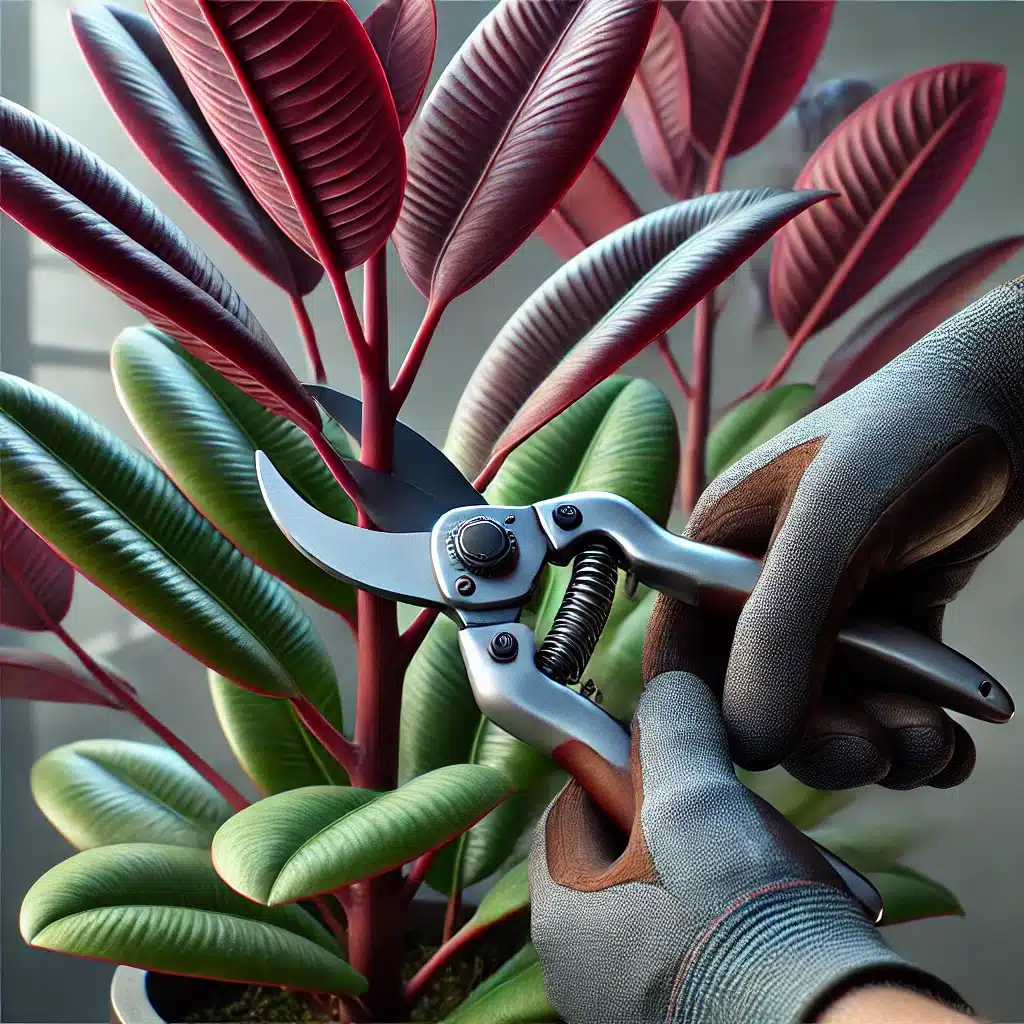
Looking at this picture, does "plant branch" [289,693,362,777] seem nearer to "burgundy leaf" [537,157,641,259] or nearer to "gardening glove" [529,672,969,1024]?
"gardening glove" [529,672,969,1024]

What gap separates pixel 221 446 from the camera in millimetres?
620

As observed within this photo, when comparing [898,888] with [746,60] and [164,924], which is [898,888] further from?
[746,60]

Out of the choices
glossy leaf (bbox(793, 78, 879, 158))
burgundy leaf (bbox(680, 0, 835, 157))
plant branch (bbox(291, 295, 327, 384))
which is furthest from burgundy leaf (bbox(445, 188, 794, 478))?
glossy leaf (bbox(793, 78, 879, 158))

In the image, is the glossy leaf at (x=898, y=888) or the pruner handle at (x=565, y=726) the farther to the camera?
the glossy leaf at (x=898, y=888)

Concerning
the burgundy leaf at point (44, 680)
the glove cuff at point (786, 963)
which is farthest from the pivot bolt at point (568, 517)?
the burgundy leaf at point (44, 680)

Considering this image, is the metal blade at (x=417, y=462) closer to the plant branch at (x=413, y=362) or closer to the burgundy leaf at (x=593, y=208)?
the plant branch at (x=413, y=362)

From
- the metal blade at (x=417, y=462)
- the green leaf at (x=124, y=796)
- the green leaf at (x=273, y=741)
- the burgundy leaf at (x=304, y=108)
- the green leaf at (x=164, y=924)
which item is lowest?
the green leaf at (x=124, y=796)

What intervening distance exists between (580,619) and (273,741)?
374 mm

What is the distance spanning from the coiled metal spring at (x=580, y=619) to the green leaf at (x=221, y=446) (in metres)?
0.21

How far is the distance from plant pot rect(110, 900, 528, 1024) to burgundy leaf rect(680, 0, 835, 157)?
82cm

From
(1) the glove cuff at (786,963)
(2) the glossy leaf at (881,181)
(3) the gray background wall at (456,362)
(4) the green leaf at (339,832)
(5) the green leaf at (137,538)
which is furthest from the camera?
(3) the gray background wall at (456,362)

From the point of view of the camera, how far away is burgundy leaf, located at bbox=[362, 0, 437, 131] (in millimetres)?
587

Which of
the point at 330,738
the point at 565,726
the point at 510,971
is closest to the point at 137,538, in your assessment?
the point at 330,738

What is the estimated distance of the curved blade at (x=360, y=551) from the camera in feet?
1.62
